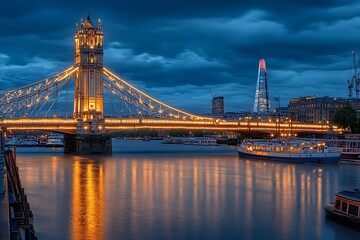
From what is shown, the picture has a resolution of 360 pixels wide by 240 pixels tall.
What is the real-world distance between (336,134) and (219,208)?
234ft

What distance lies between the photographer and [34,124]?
70750 mm

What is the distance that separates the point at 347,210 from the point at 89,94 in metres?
58.8

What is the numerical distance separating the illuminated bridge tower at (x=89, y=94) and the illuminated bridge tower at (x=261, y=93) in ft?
344

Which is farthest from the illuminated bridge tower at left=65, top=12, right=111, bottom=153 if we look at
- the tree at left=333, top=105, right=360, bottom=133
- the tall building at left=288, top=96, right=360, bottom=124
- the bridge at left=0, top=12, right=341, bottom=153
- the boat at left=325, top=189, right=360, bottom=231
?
the tall building at left=288, top=96, right=360, bottom=124

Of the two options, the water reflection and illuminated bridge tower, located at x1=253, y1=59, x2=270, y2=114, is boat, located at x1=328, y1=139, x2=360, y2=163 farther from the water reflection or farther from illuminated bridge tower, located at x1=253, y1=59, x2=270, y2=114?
illuminated bridge tower, located at x1=253, y1=59, x2=270, y2=114

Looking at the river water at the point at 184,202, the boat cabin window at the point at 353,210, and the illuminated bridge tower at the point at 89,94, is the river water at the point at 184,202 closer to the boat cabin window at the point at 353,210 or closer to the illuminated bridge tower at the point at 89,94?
the boat cabin window at the point at 353,210

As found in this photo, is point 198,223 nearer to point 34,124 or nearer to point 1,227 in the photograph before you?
point 1,227

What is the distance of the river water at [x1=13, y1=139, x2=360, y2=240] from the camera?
73.4 ft

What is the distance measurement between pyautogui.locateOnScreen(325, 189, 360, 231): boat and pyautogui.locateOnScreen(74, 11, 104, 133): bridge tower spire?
54821mm

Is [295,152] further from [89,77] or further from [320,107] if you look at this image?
[320,107]

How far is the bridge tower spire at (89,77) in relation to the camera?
78.1 meters

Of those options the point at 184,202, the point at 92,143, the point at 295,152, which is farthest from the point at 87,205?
the point at 92,143

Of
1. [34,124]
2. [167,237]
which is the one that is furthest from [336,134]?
[167,237]

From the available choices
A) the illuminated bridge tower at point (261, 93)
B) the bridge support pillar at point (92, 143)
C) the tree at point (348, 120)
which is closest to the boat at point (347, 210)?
the bridge support pillar at point (92, 143)
